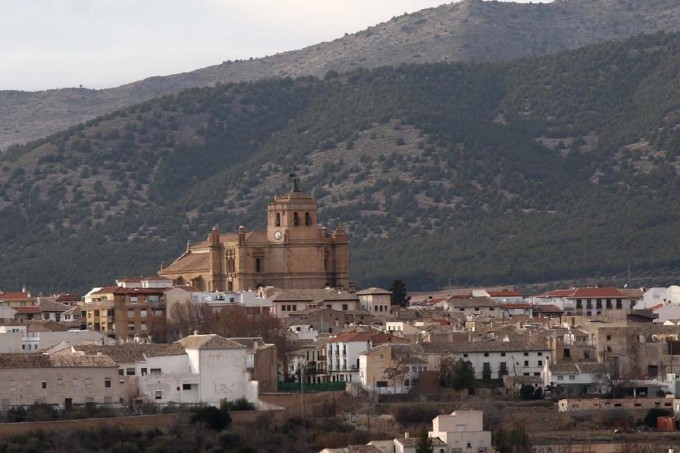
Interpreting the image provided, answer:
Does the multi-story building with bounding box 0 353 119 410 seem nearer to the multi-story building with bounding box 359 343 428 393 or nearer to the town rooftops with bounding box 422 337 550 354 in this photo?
the multi-story building with bounding box 359 343 428 393

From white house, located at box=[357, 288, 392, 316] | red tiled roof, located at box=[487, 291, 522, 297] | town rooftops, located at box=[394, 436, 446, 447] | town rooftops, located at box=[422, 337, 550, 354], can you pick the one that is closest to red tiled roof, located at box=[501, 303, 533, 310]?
white house, located at box=[357, 288, 392, 316]

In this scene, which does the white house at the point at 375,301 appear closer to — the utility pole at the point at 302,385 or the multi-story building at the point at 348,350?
the multi-story building at the point at 348,350

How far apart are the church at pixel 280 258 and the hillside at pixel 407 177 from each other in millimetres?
17050

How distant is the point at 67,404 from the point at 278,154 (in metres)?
106

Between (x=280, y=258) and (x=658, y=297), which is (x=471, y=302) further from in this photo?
(x=280, y=258)

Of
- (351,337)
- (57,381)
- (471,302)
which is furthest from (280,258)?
(57,381)

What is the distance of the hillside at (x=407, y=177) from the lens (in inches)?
5792

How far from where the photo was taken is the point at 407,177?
168 metres

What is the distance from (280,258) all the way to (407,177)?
4902 centimetres

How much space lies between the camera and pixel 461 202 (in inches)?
6452

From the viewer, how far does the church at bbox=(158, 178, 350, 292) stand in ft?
390

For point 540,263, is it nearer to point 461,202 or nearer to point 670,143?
point 461,202

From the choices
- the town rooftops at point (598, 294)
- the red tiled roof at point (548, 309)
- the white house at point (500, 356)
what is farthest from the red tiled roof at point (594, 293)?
the white house at point (500, 356)

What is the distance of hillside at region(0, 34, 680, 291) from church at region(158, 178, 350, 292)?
1705 cm
